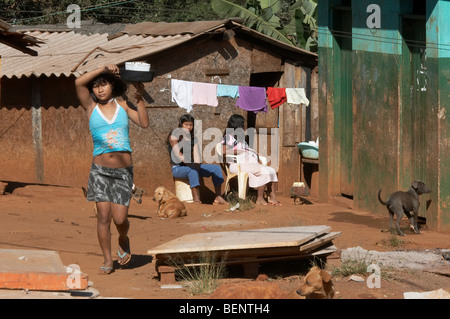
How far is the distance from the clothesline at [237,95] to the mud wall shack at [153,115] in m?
0.16

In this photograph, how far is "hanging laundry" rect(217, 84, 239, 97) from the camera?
51.5 feet

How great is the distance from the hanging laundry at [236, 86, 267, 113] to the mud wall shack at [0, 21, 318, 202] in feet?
0.55

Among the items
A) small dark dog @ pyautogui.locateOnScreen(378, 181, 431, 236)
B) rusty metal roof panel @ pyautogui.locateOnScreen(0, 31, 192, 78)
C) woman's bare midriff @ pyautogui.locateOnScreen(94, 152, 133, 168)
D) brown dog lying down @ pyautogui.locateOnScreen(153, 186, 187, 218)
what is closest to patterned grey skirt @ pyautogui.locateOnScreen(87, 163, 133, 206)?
woman's bare midriff @ pyautogui.locateOnScreen(94, 152, 133, 168)

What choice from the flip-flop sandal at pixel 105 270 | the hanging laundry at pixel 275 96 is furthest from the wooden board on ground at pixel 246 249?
the hanging laundry at pixel 275 96

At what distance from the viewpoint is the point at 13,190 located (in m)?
14.8

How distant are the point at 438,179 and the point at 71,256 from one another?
5.21 metres

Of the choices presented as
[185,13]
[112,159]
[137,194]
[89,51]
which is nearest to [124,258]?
[112,159]

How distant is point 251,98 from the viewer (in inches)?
631

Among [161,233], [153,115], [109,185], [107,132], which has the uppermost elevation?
[153,115]

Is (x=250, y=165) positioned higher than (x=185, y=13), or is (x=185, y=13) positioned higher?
(x=185, y=13)

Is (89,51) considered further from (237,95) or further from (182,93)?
(237,95)

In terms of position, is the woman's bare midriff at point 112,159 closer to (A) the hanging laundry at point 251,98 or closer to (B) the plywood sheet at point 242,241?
(B) the plywood sheet at point 242,241

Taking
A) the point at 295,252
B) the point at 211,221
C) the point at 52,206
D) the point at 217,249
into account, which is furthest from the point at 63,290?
the point at 52,206

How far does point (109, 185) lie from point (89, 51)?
342 inches
